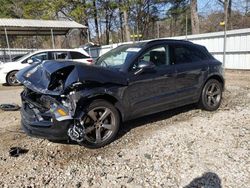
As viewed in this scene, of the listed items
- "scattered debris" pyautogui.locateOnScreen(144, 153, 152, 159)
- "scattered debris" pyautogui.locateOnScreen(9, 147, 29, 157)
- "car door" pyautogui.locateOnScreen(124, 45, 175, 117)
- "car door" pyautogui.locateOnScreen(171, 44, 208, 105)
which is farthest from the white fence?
"scattered debris" pyautogui.locateOnScreen(9, 147, 29, 157)

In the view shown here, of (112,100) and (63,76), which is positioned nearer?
(63,76)

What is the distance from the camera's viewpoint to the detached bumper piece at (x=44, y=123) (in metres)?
3.90

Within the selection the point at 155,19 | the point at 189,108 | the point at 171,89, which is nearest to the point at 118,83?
the point at 171,89

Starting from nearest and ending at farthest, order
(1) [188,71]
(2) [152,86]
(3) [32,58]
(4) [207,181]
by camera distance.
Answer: (4) [207,181], (2) [152,86], (1) [188,71], (3) [32,58]

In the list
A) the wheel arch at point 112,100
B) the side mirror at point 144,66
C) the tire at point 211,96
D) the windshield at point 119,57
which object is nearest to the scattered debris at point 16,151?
the wheel arch at point 112,100

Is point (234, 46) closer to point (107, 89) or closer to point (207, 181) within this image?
point (107, 89)

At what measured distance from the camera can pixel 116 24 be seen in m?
34.8

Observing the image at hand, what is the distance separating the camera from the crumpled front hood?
12.8ft

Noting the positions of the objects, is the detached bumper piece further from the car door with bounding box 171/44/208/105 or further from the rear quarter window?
the rear quarter window

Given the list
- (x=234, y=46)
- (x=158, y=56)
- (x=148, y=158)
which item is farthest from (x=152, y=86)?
(x=234, y=46)

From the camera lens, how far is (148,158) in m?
3.87

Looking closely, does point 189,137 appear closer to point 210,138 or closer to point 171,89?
point 210,138

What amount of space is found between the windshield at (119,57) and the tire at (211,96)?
6.33ft

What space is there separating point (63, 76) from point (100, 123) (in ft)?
3.11
